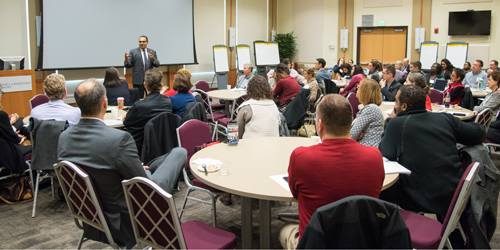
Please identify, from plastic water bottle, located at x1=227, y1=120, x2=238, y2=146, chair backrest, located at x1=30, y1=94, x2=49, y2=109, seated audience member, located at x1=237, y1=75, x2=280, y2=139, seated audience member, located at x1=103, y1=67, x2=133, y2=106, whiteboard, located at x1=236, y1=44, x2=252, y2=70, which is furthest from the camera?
whiteboard, located at x1=236, y1=44, x2=252, y2=70

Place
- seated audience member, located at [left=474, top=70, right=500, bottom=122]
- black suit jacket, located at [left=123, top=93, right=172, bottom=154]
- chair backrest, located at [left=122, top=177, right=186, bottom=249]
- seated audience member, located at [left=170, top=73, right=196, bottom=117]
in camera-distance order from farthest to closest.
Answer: seated audience member, located at [left=474, top=70, right=500, bottom=122] < seated audience member, located at [left=170, top=73, right=196, bottom=117] < black suit jacket, located at [left=123, top=93, right=172, bottom=154] < chair backrest, located at [left=122, top=177, right=186, bottom=249]

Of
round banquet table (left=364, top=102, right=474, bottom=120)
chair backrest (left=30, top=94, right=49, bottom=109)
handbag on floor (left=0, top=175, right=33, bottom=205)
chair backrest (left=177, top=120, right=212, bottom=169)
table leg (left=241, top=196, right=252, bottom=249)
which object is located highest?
chair backrest (left=30, top=94, right=49, bottom=109)

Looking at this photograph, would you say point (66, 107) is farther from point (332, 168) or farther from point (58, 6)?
point (58, 6)

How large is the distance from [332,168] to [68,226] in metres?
2.72

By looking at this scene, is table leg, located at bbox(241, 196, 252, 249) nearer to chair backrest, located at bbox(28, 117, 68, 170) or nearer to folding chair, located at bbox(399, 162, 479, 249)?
folding chair, located at bbox(399, 162, 479, 249)

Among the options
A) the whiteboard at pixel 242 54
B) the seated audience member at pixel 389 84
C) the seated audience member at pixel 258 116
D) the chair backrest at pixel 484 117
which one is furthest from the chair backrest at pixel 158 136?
the whiteboard at pixel 242 54

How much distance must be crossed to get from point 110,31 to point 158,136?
19.1 ft

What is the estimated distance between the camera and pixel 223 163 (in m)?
2.71

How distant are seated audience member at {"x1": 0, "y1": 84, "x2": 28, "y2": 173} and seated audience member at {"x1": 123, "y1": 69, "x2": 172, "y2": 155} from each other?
103cm

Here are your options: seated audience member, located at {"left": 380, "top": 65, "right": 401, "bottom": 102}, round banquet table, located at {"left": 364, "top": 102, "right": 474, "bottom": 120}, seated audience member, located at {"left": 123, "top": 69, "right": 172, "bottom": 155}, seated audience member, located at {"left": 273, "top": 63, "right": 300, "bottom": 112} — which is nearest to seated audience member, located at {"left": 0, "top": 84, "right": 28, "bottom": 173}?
seated audience member, located at {"left": 123, "top": 69, "right": 172, "bottom": 155}

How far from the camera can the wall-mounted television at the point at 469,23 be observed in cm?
1141

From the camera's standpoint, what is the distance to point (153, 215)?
1981 millimetres

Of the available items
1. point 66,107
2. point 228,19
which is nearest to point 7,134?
point 66,107

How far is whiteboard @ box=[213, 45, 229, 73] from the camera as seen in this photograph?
460 inches
